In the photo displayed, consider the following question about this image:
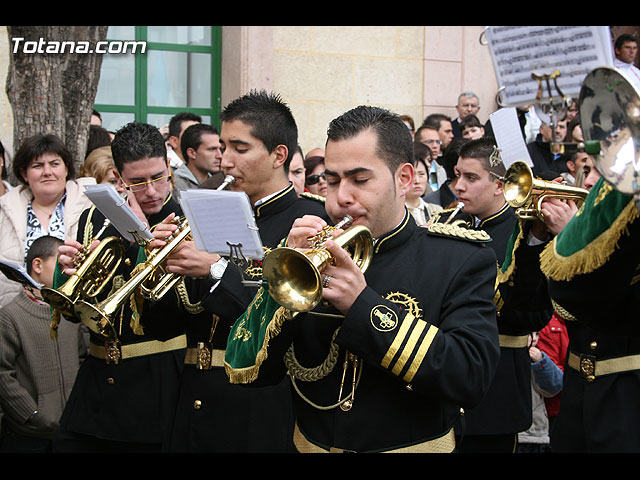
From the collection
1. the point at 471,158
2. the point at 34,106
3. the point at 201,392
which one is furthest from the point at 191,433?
the point at 34,106

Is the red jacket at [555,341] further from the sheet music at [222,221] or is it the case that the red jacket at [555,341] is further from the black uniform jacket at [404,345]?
the sheet music at [222,221]

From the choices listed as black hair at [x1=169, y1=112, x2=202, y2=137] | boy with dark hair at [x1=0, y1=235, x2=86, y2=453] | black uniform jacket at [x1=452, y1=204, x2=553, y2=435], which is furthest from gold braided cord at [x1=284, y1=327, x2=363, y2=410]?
black hair at [x1=169, y1=112, x2=202, y2=137]

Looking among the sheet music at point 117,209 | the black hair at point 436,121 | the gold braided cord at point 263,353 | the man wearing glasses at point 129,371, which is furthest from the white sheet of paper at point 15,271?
the black hair at point 436,121

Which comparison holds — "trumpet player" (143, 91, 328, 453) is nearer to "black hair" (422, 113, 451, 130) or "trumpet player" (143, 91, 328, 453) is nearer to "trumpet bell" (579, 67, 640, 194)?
"trumpet bell" (579, 67, 640, 194)

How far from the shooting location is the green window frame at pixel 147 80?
33.4ft

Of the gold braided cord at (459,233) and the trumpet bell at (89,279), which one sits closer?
the gold braided cord at (459,233)

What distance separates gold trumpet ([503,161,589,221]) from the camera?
3.54 metres

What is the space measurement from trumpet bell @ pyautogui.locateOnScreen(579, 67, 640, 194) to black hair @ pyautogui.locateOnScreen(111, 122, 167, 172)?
2977mm

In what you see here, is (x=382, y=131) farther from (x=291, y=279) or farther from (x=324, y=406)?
(x=324, y=406)

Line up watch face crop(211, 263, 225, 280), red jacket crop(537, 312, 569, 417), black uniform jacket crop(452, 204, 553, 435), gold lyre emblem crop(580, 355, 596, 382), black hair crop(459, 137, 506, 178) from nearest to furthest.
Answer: watch face crop(211, 263, 225, 280)
gold lyre emblem crop(580, 355, 596, 382)
black uniform jacket crop(452, 204, 553, 435)
black hair crop(459, 137, 506, 178)
red jacket crop(537, 312, 569, 417)

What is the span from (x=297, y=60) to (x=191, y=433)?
22.5 feet

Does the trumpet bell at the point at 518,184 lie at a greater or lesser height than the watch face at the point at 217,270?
greater

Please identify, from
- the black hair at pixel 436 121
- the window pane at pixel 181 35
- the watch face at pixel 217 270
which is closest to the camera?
the watch face at pixel 217 270

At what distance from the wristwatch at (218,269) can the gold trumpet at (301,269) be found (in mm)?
896
